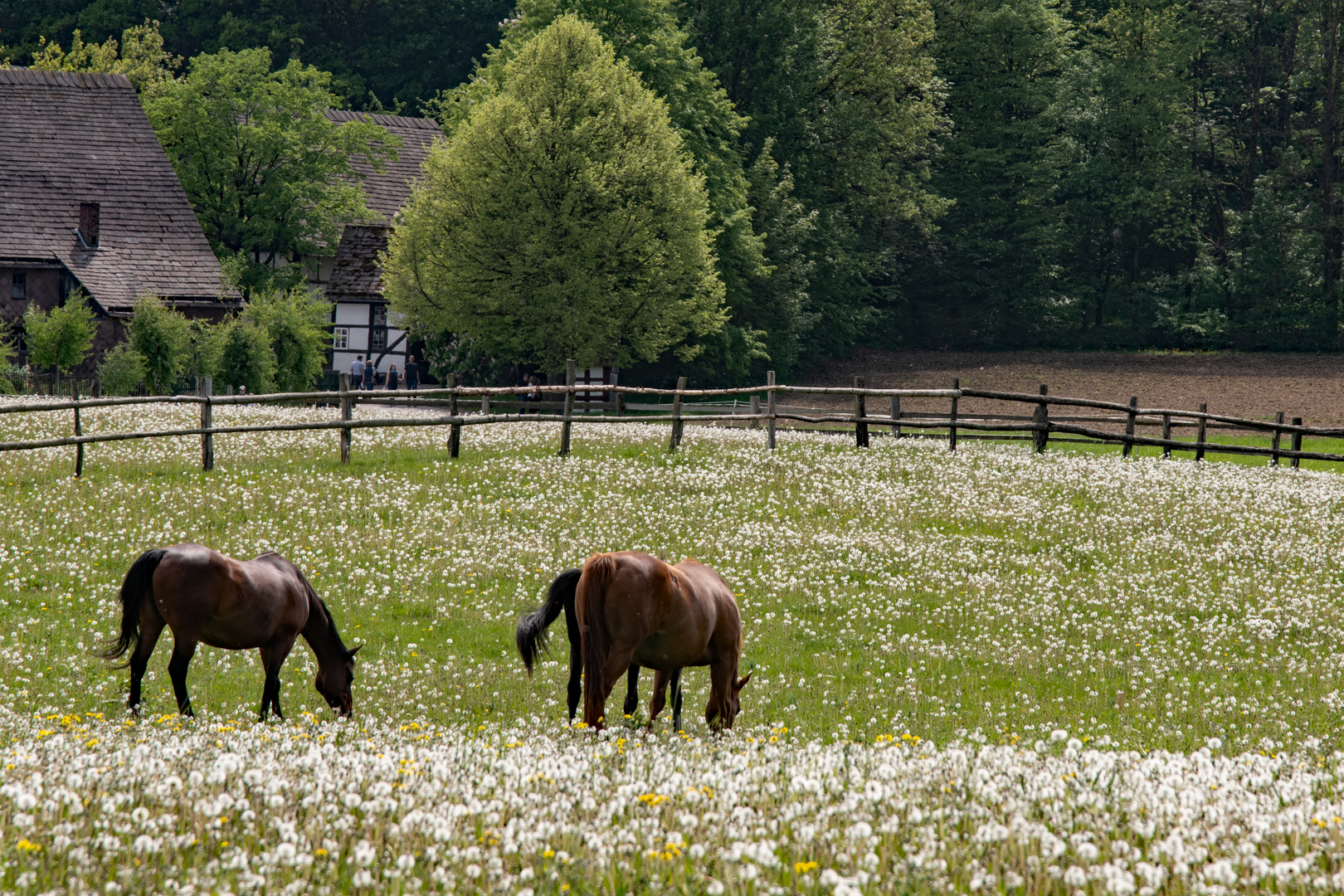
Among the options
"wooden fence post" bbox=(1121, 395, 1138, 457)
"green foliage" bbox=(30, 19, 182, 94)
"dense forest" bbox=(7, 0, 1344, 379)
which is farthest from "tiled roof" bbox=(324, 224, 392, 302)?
"wooden fence post" bbox=(1121, 395, 1138, 457)

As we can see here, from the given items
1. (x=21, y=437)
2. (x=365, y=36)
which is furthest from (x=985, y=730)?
(x=365, y=36)

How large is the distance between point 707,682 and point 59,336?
32016 millimetres

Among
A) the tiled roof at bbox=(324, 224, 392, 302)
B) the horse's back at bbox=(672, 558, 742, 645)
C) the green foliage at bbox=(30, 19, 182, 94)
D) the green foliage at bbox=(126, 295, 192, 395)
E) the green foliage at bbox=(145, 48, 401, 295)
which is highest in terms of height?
the green foliage at bbox=(30, 19, 182, 94)

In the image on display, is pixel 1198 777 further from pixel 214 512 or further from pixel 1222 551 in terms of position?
pixel 214 512

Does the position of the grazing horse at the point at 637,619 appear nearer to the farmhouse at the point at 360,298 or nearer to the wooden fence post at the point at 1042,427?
the wooden fence post at the point at 1042,427

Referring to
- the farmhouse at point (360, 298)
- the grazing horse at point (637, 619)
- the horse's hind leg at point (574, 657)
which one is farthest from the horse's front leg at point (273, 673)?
the farmhouse at point (360, 298)

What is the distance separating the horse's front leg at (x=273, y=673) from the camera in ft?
33.0

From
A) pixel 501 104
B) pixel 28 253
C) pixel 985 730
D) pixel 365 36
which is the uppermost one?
pixel 365 36

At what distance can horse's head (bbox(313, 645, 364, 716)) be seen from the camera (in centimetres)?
1043

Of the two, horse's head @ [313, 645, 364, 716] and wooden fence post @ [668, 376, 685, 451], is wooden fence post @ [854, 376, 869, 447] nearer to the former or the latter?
wooden fence post @ [668, 376, 685, 451]

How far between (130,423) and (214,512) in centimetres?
954

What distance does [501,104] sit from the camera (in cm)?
4053

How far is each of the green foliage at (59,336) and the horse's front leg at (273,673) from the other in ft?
100

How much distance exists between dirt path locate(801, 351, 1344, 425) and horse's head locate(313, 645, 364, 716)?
4125 cm
